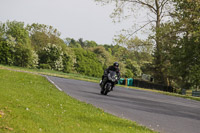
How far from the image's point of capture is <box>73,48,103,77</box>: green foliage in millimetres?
88625

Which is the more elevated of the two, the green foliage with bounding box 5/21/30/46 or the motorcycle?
the green foliage with bounding box 5/21/30/46

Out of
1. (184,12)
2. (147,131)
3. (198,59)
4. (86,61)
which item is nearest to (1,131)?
(147,131)

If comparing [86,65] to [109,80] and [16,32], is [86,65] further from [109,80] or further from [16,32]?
[109,80]

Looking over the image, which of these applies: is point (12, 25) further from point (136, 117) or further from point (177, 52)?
point (136, 117)

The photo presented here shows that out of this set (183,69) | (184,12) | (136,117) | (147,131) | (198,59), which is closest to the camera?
(147,131)

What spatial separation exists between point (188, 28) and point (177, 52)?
10.7 ft

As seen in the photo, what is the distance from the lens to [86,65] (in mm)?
89562

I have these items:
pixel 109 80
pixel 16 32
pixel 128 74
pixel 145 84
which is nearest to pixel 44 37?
pixel 16 32

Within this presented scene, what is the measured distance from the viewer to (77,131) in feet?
22.0

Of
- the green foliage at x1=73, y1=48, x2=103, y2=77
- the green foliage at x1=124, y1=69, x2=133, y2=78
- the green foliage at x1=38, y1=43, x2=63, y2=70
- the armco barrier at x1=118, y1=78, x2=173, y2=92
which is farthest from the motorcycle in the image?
the green foliage at x1=124, y1=69, x2=133, y2=78

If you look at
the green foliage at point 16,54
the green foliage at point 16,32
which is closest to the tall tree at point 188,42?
the green foliage at point 16,54

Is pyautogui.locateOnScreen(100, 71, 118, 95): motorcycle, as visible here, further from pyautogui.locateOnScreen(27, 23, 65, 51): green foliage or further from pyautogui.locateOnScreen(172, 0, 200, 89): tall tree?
pyautogui.locateOnScreen(27, 23, 65, 51): green foliage

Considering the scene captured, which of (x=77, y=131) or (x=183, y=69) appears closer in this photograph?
(x=77, y=131)

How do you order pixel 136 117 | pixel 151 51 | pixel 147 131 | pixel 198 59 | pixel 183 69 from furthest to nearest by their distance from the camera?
pixel 151 51
pixel 183 69
pixel 198 59
pixel 136 117
pixel 147 131
